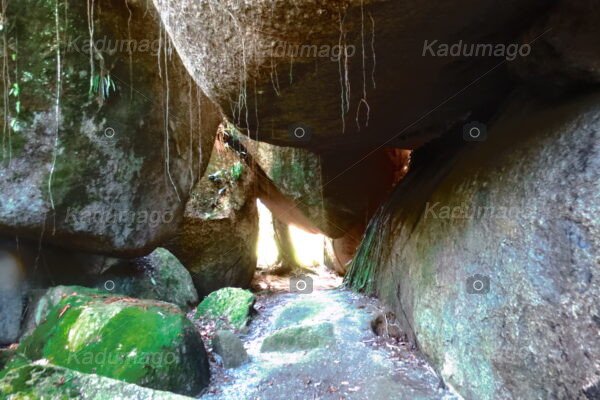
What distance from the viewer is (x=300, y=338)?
17.5ft

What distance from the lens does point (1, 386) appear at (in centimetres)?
181

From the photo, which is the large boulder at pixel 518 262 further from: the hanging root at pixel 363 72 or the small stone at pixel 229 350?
the small stone at pixel 229 350

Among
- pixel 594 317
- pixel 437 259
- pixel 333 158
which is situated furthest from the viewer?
pixel 333 158

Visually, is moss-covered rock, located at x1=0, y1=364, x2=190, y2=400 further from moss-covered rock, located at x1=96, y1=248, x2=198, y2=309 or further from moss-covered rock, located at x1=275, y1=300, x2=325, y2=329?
moss-covered rock, located at x1=96, y1=248, x2=198, y2=309

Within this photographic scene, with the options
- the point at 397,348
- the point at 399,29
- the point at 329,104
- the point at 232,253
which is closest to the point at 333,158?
the point at 232,253

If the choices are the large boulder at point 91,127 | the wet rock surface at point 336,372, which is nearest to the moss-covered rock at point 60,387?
the wet rock surface at point 336,372

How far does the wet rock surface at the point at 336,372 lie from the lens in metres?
4.02

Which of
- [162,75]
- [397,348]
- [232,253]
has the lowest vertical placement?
[397,348]

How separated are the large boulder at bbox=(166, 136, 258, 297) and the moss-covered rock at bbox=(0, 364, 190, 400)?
24.0 ft

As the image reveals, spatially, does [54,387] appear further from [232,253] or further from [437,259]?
[232,253]

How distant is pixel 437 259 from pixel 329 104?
228 cm

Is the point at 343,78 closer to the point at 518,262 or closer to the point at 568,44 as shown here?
the point at 568,44

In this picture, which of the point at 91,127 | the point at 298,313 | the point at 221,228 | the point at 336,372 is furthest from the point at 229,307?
the point at 91,127

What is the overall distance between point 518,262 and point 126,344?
3.83 m
